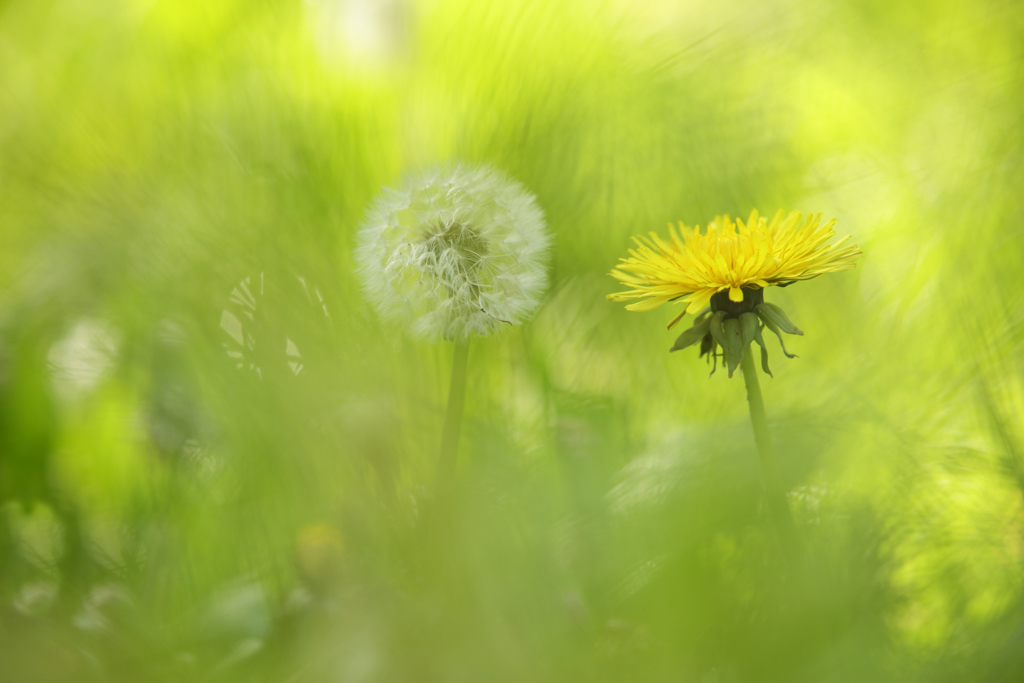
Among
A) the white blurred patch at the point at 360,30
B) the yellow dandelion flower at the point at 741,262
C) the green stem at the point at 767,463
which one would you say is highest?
the white blurred patch at the point at 360,30

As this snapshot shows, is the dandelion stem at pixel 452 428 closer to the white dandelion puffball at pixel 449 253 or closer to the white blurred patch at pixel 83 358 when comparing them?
the white dandelion puffball at pixel 449 253

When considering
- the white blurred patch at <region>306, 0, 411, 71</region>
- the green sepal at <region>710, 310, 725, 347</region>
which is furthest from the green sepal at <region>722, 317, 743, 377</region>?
the white blurred patch at <region>306, 0, 411, 71</region>

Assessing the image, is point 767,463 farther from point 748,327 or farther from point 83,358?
point 83,358

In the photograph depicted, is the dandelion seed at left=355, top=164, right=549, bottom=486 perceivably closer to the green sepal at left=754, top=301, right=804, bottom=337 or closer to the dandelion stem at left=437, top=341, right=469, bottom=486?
the dandelion stem at left=437, top=341, right=469, bottom=486

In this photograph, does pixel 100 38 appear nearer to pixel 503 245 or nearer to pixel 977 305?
pixel 503 245

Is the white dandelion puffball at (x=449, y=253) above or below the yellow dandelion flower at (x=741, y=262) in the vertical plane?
above

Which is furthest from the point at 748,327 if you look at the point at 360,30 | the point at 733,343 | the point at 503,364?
the point at 360,30

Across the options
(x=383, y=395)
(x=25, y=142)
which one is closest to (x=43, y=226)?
(x=25, y=142)

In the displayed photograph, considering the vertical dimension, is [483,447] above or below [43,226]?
below

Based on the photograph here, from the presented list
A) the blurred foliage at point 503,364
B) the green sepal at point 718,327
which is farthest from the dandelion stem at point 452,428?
the green sepal at point 718,327
